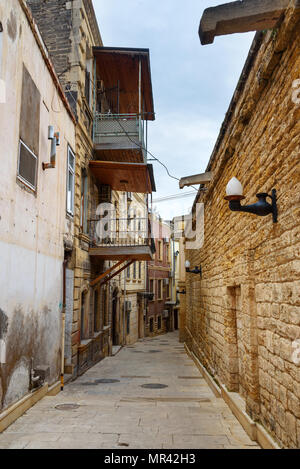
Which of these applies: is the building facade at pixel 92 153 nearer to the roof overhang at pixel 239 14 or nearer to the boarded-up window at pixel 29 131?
the boarded-up window at pixel 29 131

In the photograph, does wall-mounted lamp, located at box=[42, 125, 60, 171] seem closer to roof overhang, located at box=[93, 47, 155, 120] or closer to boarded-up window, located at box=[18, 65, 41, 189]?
boarded-up window, located at box=[18, 65, 41, 189]

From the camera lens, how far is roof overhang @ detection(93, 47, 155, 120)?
12781mm

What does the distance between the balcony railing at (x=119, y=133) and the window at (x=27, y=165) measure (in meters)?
5.71

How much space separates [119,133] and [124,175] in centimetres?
148

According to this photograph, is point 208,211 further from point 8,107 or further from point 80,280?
point 8,107

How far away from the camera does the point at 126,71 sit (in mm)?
13930

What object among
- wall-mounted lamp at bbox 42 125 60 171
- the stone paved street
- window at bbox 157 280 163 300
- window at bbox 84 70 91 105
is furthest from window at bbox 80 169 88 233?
window at bbox 157 280 163 300

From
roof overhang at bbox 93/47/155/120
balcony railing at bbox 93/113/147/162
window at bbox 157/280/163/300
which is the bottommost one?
window at bbox 157/280/163/300

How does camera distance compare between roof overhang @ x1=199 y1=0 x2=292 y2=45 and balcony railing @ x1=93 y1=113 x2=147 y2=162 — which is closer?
roof overhang @ x1=199 y1=0 x2=292 y2=45

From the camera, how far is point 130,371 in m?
12.0

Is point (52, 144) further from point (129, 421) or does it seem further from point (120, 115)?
point (129, 421)

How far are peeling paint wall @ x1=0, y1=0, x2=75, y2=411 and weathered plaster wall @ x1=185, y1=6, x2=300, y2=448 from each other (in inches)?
138
